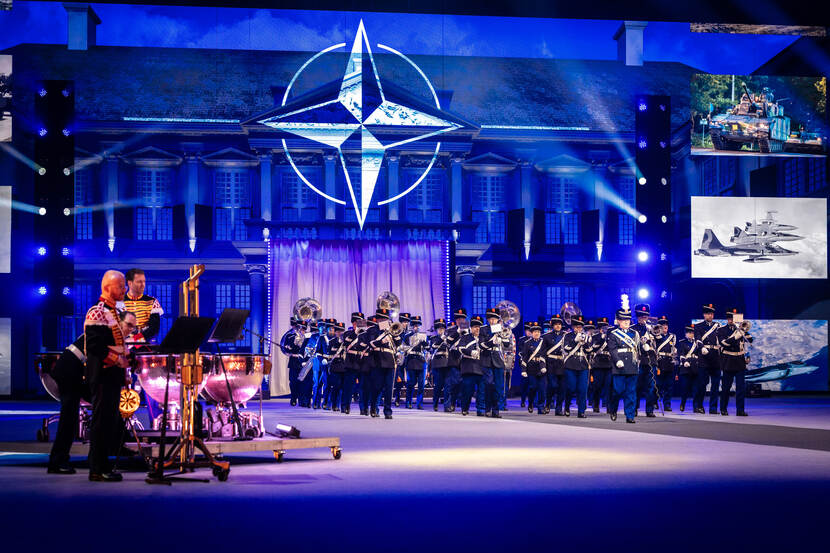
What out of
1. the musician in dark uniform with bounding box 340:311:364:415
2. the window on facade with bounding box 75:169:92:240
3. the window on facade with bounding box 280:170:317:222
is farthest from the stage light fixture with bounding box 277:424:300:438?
the window on facade with bounding box 75:169:92:240

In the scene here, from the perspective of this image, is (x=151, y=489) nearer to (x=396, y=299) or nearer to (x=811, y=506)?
(x=811, y=506)

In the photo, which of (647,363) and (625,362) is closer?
(625,362)

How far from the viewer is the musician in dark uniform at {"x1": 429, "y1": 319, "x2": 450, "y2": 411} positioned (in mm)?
23453

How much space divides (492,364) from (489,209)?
1792 cm

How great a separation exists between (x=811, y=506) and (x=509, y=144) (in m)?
30.2

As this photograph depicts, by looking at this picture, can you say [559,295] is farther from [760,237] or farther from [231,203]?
[231,203]

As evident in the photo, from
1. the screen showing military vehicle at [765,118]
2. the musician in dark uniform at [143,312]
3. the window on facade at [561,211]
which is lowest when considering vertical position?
the musician in dark uniform at [143,312]

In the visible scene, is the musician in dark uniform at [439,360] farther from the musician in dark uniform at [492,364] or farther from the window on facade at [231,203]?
the window on facade at [231,203]

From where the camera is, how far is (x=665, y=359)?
901 inches

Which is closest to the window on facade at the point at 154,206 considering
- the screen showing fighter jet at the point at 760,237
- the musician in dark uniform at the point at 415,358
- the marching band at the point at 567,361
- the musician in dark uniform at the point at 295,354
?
the musician in dark uniform at the point at 295,354

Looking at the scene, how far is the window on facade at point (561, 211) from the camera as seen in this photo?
124 ft

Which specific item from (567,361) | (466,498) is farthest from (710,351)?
(466,498)

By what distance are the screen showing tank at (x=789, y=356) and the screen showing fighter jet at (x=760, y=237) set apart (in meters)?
1.72

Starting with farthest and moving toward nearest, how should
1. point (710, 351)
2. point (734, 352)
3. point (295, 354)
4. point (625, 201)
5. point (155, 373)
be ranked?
point (625, 201)
point (295, 354)
point (710, 351)
point (734, 352)
point (155, 373)
